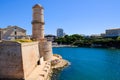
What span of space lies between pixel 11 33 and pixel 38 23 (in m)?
5.68

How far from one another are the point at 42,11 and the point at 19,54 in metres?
11.4

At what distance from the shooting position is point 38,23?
2505 cm

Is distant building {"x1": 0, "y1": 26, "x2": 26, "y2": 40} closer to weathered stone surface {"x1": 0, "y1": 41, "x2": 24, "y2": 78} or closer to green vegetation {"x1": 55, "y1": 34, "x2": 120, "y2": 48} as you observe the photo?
weathered stone surface {"x1": 0, "y1": 41, "x2": 24, "y2": 78}

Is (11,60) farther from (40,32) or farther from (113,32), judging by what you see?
(113,32)

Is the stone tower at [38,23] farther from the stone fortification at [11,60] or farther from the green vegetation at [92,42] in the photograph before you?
the green vegetation at [92,42]

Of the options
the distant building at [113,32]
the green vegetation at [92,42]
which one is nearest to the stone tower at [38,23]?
the green vegetation at [92,42]


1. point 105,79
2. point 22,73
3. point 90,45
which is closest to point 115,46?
point 90,45

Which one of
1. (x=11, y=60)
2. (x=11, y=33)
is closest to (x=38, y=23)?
(x=11, y=33)

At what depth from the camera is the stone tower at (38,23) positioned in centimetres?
2480

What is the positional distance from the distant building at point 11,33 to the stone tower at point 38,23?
4.69 metres

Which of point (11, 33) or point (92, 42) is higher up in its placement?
point (11, 33)

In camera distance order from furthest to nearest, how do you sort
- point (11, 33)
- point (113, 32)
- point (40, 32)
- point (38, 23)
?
point (113, 32) → point (11, 33) → point (40, 32) → point (38, 23)

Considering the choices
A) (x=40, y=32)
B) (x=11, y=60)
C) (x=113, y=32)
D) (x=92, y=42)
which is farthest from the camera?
(x=113, y=32)

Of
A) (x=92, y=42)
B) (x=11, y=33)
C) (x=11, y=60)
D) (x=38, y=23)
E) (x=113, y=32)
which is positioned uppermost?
(x=38, y=23)
